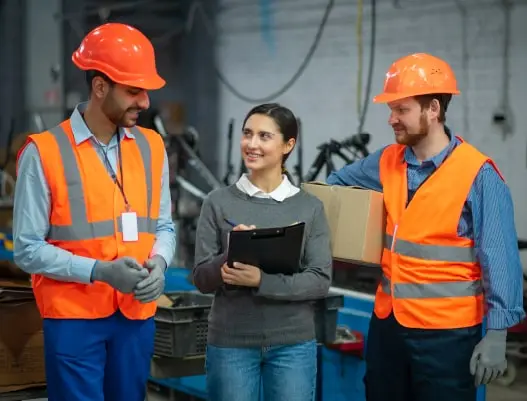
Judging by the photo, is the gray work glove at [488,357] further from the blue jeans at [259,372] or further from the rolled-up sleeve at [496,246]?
the blue jeans at [259,372]

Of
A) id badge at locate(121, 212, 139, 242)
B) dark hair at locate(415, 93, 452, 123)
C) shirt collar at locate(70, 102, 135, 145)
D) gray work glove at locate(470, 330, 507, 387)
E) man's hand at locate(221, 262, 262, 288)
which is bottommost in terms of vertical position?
gray work glove at locate(470, 330, 507, 387)

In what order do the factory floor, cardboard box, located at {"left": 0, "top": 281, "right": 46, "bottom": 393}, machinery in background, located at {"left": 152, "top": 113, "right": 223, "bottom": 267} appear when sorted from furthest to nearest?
machinery in background, located at {"left": 152, "top": 113, "right": 223, "bottom": 267}
the factory floor
cardboard box, located at {"left": 0, "top": 281, "right": 46, "bottom": 393}

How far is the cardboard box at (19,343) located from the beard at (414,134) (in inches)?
Result: 55.8

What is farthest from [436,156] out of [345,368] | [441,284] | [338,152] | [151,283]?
[338,152]

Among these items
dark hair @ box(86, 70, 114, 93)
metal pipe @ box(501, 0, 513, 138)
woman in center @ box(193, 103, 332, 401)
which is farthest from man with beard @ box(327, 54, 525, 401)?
metal pipe @ box(501, 0, 513, 138)

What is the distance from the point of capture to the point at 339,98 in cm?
534

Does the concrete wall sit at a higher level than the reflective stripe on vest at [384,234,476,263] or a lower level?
higher

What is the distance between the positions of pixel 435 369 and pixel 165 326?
54.4 inches

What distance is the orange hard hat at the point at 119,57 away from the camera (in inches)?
102

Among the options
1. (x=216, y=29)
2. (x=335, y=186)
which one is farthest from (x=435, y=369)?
(x=216, y=29)

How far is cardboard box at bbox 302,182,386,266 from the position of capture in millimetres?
2795

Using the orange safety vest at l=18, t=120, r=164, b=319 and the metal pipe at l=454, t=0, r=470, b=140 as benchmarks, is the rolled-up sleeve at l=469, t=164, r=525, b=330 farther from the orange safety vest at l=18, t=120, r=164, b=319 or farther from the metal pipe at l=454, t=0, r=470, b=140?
the metal pipe at l=454, t=0, r=470, b=140

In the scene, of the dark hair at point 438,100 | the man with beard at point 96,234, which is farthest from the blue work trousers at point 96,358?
the dark hair at point 438,100

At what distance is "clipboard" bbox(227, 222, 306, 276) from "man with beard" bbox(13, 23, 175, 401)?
245 millimetres
